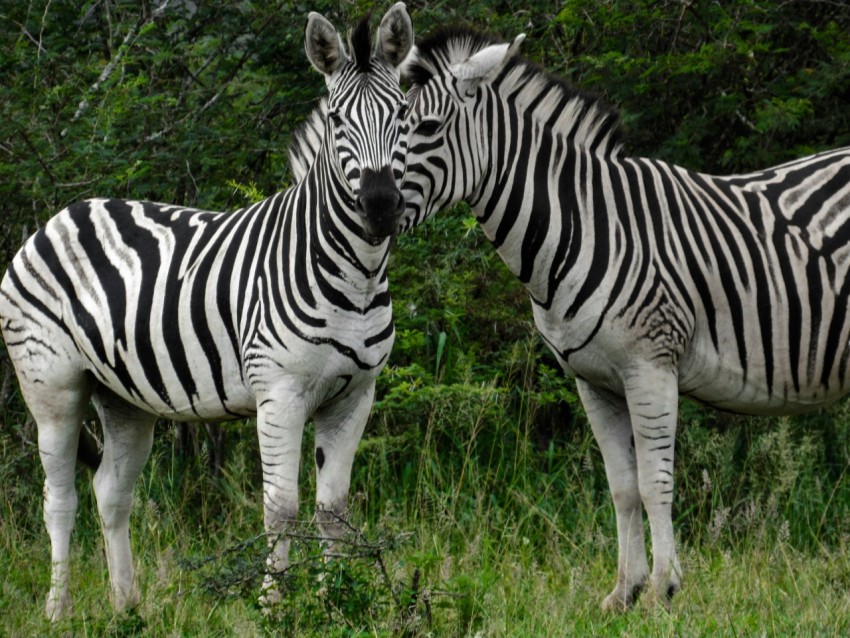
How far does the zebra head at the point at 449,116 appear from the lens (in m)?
4.91

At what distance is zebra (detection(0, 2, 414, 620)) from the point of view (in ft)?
14.9

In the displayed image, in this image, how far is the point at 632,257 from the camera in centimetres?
498

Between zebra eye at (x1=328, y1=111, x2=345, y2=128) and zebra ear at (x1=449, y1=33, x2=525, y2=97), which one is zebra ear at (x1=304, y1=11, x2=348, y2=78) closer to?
zebra eye at (x1=328, y1=111, x2=345, y2=128)

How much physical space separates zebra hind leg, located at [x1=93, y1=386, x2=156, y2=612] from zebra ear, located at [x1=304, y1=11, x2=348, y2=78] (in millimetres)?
2087

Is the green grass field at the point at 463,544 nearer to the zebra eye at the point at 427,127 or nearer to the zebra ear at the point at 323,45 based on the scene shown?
the zebra eye at the point at 427,127

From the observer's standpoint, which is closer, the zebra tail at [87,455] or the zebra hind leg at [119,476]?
the zebra hind leg at [119,476]

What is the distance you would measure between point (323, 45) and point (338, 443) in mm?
1749

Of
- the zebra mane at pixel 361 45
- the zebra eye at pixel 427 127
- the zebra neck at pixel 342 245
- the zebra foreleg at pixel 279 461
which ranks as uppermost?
the zebra mane at pixel 361 45

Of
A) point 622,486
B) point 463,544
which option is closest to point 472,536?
point 463,544

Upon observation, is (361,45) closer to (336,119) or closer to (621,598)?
(336,119)

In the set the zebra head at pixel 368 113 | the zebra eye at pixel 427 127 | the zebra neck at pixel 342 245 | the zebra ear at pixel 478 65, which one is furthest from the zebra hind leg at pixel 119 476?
the zebra ear at pixel 478 65

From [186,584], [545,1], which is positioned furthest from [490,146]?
[545,1]

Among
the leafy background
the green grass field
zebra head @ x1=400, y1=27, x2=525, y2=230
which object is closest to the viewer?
the green grass field

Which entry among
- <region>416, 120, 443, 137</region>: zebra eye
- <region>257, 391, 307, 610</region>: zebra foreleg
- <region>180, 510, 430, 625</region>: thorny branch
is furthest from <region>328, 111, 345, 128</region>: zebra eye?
<region>180, 510, 430, 625</region>: thorny branch
